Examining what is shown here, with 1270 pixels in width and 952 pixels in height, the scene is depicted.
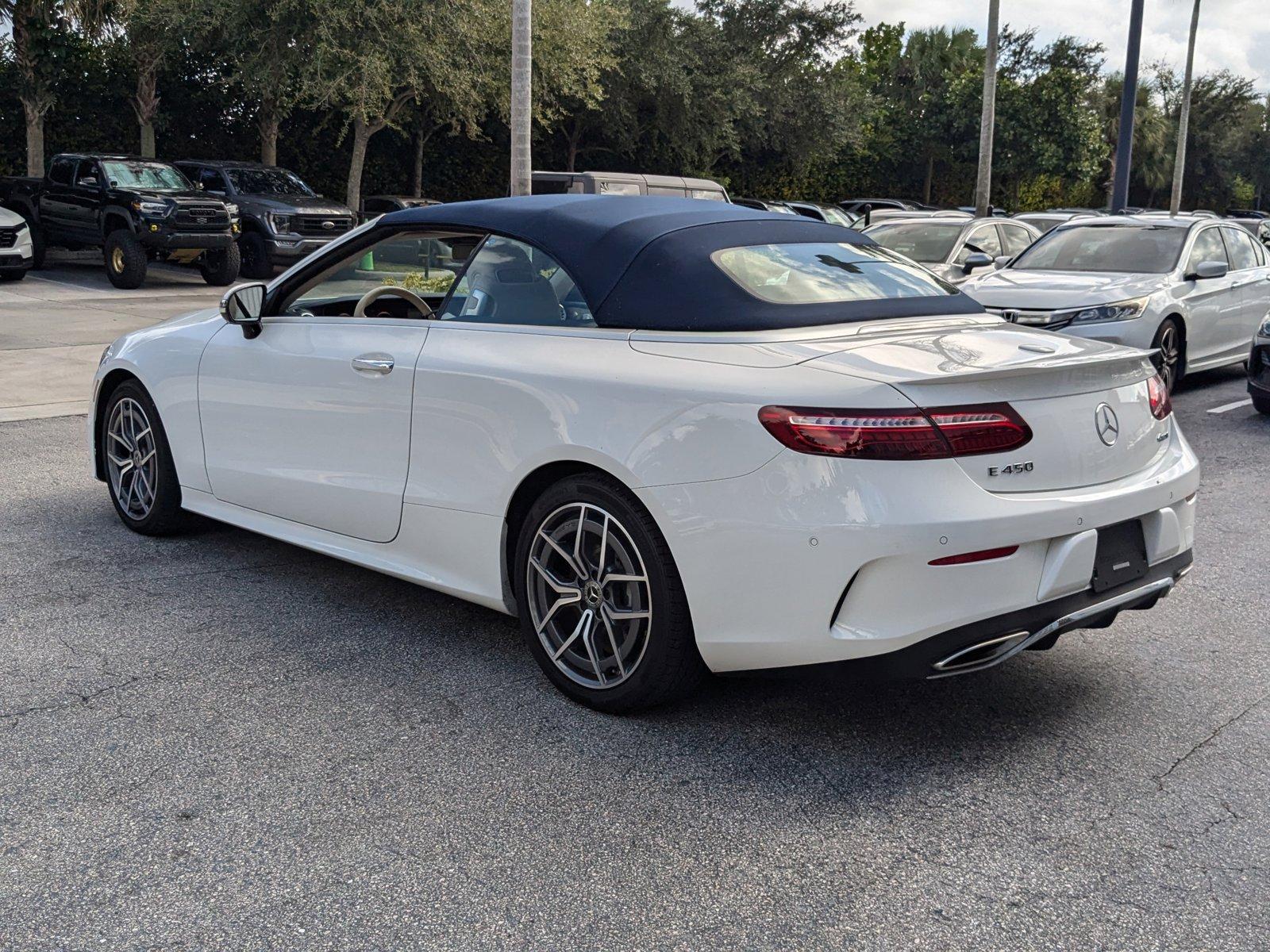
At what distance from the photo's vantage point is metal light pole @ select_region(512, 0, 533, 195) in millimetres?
15727

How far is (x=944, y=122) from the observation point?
4325 centimetres

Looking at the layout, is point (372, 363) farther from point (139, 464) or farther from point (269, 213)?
point (269, 213)

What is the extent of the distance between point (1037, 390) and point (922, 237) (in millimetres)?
10409

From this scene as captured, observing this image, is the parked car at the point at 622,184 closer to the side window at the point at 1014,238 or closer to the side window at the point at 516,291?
the side window at the point at 1014,238

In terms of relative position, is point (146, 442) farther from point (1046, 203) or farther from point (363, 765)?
point (1046, 203)

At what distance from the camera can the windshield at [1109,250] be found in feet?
35.9

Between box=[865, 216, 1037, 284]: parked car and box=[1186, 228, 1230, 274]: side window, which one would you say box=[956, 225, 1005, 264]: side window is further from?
box=[1186, 228, 1230, 274]: side window

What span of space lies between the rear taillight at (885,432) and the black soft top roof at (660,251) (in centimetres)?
54

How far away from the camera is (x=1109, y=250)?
11.2m

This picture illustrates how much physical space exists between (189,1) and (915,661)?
75.0ft

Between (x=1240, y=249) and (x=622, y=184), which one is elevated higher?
(x=622, y=184)

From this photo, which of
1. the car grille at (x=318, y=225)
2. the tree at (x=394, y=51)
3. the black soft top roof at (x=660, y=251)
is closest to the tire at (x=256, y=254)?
the car grille at (x=318, y=225)

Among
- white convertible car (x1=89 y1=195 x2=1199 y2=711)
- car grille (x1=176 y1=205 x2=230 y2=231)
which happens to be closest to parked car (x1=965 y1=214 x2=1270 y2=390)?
white convertible car (x1=89 y1=195 x2=1199 y2=711)

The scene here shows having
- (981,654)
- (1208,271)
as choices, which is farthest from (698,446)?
(1208,271)
